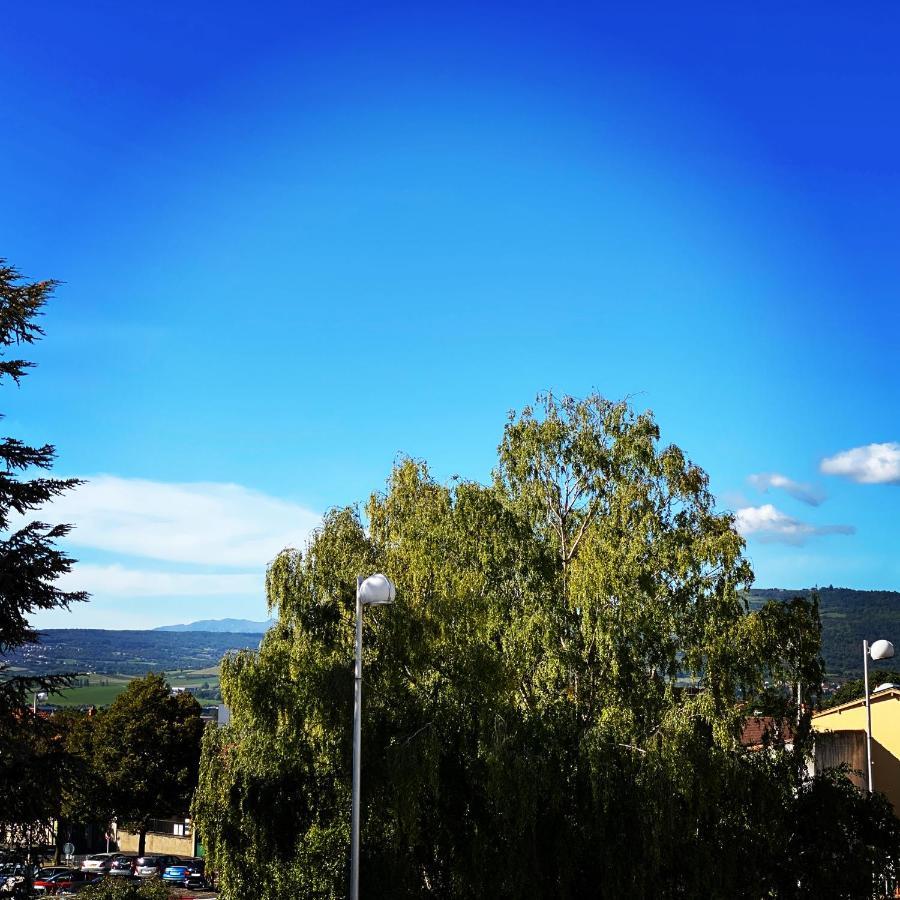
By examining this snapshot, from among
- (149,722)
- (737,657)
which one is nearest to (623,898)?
(737,657)

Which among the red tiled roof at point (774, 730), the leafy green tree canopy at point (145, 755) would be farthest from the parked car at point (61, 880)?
the red tiled roof at point (774, 730)

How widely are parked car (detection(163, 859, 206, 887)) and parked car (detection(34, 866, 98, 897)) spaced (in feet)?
11.7

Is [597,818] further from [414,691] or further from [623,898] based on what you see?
[414,691]

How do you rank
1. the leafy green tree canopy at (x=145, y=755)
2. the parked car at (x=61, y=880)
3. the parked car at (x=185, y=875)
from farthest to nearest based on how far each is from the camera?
the leafy green tree canopy at (x=145, y=755) < the parked car at (x=185, y=875) < the parked car at (x=61, y=880)

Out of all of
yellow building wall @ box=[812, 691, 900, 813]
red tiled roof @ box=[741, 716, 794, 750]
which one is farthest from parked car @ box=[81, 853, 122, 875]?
red tiled roof @ box=[741, 716, 794, 750]

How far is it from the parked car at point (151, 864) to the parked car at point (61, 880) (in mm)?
2377

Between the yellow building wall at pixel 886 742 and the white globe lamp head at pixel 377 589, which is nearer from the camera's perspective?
the white globe lamp head at pixel 377 589

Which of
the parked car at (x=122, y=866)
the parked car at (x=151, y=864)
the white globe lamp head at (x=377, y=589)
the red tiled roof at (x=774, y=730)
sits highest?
the white globe lamp head at (x=377, y=589)

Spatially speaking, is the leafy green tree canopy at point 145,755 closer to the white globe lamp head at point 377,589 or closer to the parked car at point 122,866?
the parked car at point 122,866

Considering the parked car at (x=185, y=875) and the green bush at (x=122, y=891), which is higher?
the green bush at (x=122, y=891)

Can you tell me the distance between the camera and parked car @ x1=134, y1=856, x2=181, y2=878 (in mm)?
53281

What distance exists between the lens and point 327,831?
2292 cm

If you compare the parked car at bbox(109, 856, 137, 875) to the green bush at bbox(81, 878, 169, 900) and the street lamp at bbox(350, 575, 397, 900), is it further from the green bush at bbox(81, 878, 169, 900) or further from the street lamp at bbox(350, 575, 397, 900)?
the street lamp at bbox(350, 575, 397, 900)

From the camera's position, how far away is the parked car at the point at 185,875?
49781mm
